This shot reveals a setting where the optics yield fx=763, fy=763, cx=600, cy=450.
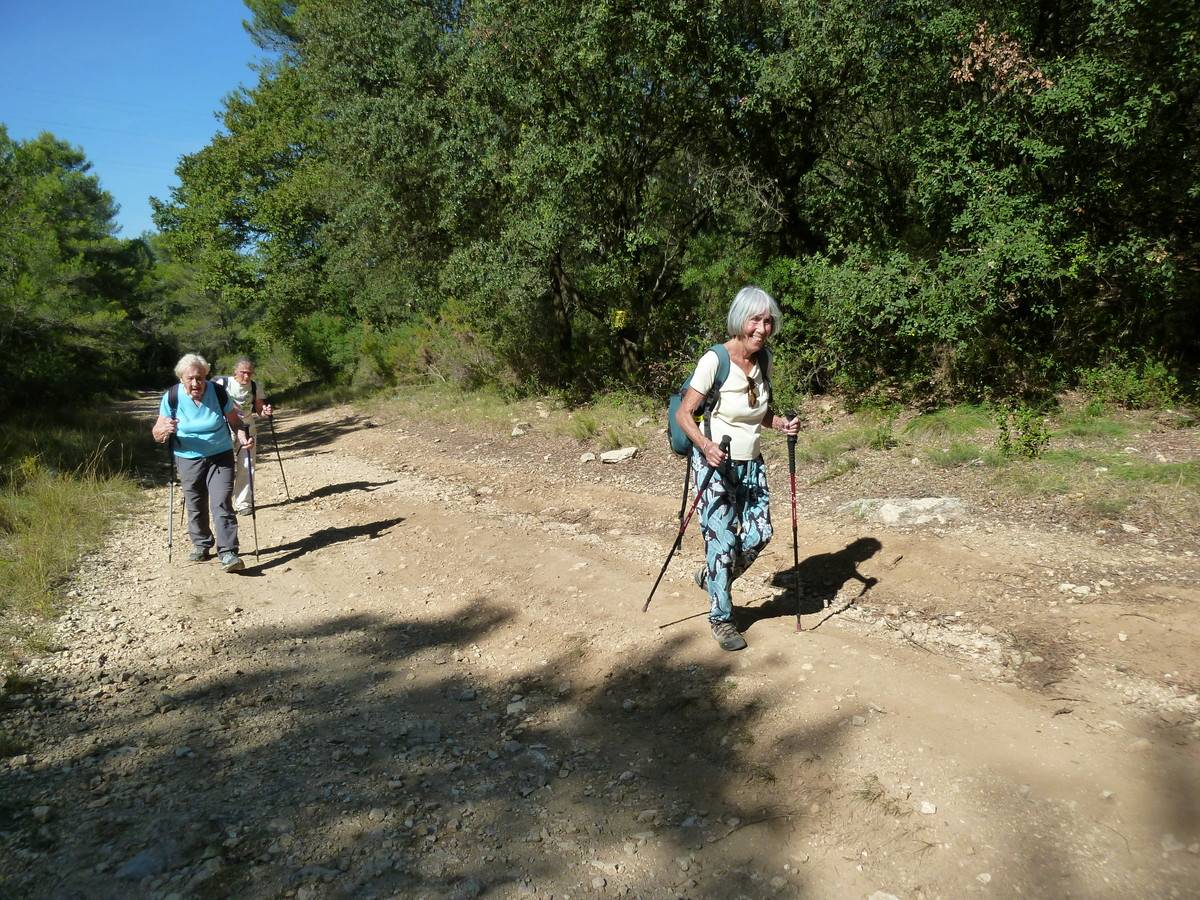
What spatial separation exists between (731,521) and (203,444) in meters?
4.92

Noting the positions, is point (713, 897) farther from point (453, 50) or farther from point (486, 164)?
point (453, 50)

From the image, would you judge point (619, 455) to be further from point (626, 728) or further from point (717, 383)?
point (626, 728)

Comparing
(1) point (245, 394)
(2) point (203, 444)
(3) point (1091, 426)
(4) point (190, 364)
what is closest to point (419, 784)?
(2) point (203, 444)

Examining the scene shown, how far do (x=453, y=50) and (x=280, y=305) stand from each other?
1650 centimetres

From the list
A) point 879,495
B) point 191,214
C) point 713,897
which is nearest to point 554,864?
point 713,897

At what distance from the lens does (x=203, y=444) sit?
6875 millimetres

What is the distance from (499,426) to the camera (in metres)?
13.8

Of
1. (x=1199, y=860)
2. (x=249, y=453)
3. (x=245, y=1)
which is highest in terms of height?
(x=245, y=1)

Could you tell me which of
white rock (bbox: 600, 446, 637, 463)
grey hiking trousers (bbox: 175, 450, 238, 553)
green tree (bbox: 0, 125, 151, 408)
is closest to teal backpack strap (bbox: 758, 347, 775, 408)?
grey hiking trousers (bbox: 175, 450, 238, 553)

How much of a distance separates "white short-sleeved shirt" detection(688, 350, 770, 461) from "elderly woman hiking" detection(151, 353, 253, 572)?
467cm

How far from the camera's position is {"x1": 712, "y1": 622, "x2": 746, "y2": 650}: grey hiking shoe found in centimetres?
470

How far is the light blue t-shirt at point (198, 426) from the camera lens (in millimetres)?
6832

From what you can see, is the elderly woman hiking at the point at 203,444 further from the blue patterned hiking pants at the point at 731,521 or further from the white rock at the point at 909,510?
the white rock at the point at 909,510

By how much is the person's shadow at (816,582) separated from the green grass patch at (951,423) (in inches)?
120
